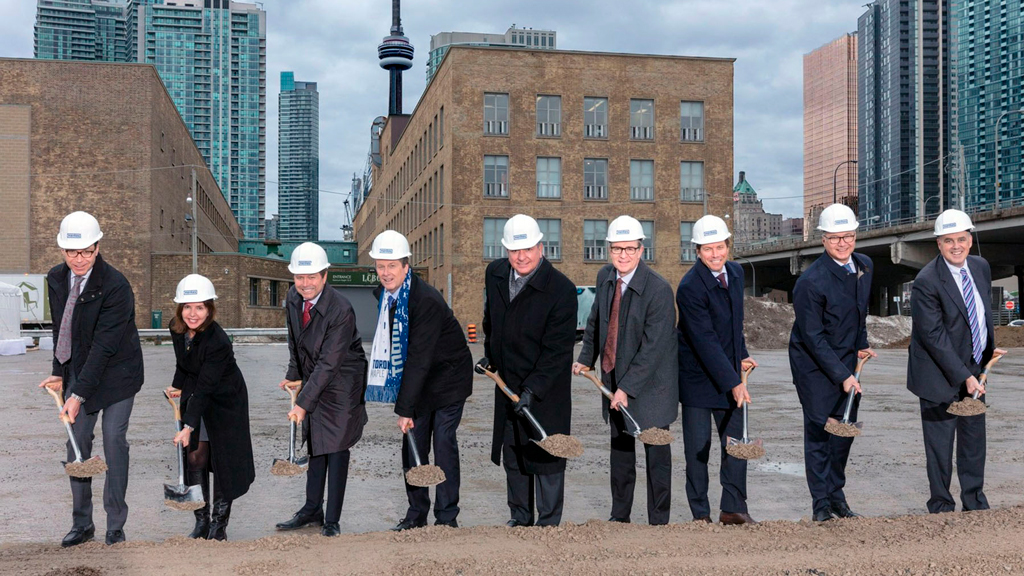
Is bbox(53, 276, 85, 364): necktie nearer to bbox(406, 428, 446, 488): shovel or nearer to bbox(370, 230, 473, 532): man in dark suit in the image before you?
bbox(370, 230, 473, 532): man in dark suit

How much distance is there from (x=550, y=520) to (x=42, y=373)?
1960 cm

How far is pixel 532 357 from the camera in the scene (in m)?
5.66

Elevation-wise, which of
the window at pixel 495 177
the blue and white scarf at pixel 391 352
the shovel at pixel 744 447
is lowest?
the shovel at pixel 744 447

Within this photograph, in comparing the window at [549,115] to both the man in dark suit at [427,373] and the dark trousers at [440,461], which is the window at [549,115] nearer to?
the man in dark suit at [427,373]

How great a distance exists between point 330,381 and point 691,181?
47.1 meters

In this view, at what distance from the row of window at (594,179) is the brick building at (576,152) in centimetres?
6

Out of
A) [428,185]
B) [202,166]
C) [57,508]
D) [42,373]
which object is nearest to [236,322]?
[428,185]

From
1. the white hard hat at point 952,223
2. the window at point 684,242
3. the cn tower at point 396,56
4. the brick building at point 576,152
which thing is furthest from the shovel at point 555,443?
the cn tower at point 396,56

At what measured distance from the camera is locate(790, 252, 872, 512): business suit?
5.89m

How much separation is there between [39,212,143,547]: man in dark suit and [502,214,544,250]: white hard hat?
7.71ft

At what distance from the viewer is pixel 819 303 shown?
5.95 m

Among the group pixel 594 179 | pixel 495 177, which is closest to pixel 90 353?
pixel 495 177

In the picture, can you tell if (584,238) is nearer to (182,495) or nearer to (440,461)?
(440,461)

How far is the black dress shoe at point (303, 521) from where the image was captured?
19.7ft
